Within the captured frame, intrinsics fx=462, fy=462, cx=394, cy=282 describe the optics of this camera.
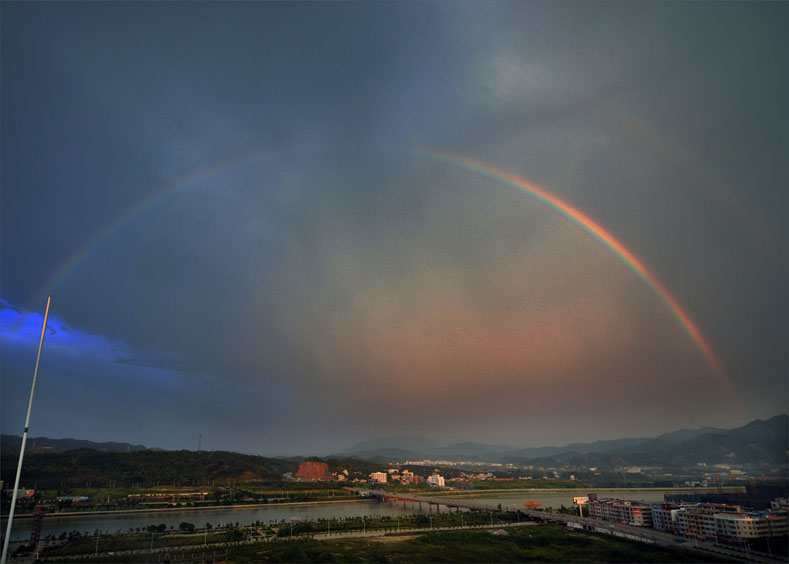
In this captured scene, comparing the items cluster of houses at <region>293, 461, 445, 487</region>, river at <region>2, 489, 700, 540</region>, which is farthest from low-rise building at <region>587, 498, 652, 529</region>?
cluster of houses at <region>293, 461, 445, 487</region>

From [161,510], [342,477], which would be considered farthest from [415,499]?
[342,477]

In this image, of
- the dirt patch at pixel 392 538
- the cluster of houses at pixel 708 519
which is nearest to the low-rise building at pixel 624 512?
the cluster of houses at pixel 708 519

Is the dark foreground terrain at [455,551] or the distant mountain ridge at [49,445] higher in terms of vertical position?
the distant mountain ridge at [49,445]

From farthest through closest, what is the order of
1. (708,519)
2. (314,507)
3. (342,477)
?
(342,477) < (314,507) < (708,519)

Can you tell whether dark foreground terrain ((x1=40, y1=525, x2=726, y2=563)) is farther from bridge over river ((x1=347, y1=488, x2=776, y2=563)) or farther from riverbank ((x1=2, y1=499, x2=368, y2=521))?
riverbank ((x1=2, y1=499, x2=368, y2=521))

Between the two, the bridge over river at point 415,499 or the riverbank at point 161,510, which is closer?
the riverbank at point 161,510

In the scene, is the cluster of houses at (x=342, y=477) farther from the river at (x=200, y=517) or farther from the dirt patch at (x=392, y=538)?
the dirt patch at (x=392, y=538)

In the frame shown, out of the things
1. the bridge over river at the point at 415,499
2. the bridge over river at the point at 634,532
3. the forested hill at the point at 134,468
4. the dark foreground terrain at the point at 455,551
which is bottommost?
the bridge over river at the point at 415,499

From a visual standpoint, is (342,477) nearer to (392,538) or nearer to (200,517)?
(200,517)

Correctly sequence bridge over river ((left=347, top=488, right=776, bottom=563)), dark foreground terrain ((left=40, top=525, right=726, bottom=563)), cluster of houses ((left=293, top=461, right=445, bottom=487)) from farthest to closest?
1. cluster of houses ((left=293, top=461, right=445, bottom=487))
2. dark foreground terrain ((left=40, top=525, right=726, bottom=563))
3. bridge over river ((left=347, top=488, right=776, bottom=563))

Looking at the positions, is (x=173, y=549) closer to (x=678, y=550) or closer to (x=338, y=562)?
(x=338, y=562)
